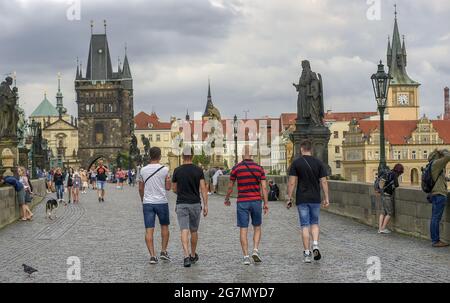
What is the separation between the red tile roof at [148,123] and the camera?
617 feet

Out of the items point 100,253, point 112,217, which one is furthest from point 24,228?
point 100,253

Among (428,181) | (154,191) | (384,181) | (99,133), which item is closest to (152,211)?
(154,191)

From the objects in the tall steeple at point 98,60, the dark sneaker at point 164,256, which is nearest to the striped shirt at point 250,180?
the dark sneaker at point 164,256

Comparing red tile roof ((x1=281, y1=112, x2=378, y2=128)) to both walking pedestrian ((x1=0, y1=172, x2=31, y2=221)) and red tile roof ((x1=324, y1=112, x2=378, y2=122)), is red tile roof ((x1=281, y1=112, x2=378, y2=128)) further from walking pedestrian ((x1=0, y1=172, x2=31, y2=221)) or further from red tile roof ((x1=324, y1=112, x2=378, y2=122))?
walking pedestrian ((x1=0, y1=172, x2=31, y2=221))

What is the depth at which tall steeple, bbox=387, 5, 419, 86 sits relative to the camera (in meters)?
154

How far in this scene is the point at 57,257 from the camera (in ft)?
44.3

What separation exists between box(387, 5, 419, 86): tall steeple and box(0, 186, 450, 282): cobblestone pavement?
449 ft

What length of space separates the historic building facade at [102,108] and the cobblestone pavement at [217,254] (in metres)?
120

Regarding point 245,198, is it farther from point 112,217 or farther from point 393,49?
point 393,49

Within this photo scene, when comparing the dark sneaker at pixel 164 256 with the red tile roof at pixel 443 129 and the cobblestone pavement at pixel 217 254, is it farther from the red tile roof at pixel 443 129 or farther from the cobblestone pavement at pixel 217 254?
the red tile roof at pixel 443 129

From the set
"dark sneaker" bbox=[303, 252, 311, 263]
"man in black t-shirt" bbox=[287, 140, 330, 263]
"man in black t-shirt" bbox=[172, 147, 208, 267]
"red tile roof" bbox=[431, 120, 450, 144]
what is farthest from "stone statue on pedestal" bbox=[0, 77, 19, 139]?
"red tile roof" bbox=[431, 120, 450, 144]

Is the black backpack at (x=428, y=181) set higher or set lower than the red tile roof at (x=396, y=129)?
lower

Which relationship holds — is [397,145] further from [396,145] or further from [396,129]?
[396,129]
